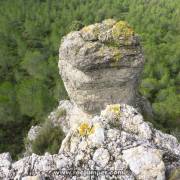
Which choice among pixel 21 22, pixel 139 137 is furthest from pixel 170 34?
pixel 139 137

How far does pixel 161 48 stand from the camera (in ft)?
119

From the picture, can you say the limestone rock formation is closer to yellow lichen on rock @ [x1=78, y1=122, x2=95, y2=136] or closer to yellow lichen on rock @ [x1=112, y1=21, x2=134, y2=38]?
yellow lichen on rock @ [x1=78, y1=122, x2=95, y2=136]

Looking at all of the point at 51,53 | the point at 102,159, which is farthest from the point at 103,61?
the point at 51,53

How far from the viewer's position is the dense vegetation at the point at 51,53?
76.8 feet

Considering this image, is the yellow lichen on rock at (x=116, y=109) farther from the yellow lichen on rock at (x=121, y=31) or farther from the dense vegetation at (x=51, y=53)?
the dense vegetation at (x=51, y=53)

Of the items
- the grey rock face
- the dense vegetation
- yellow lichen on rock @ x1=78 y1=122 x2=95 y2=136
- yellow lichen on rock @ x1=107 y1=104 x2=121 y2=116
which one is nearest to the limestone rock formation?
yellow lichen on rock @ x1=78 y1=122 x2=95 y2=136

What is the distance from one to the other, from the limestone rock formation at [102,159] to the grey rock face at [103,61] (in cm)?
695

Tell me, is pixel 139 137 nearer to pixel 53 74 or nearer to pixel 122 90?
pixel 122 90

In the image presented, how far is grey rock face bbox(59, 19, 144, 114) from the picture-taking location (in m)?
13.9

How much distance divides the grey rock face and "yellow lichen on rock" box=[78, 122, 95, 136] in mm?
6870

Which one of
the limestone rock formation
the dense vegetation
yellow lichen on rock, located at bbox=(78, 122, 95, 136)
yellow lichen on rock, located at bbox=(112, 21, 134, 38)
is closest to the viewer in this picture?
the limestone rock formation

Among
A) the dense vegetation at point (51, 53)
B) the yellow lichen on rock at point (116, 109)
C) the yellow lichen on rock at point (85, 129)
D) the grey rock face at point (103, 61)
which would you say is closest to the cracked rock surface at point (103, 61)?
the grey rock face at point (103, 61)

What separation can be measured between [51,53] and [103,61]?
18.6 m

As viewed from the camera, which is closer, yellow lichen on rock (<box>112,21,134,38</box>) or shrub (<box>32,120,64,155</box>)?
yellow lichen on rock (<box>112,21,134,38</box>)
